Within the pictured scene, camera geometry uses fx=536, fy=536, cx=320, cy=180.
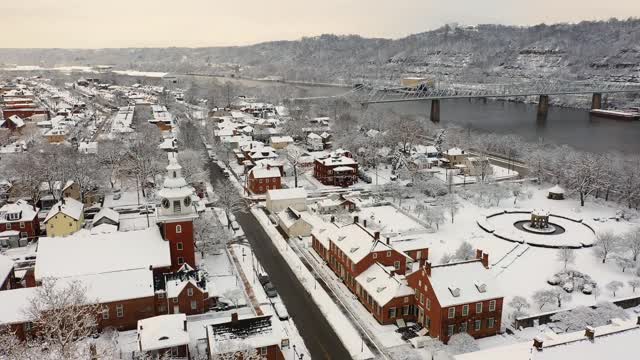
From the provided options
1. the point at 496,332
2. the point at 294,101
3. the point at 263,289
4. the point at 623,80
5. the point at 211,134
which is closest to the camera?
the point at 496,332

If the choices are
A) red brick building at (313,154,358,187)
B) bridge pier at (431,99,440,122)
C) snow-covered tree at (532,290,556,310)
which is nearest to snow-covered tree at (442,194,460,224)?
red brick building at (313,154,358,187)

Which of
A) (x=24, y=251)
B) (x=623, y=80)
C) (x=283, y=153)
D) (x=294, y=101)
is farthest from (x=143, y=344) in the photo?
(x=623, y=80)

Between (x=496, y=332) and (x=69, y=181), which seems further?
(x=69, y=181)

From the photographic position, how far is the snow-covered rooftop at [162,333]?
3216 cm

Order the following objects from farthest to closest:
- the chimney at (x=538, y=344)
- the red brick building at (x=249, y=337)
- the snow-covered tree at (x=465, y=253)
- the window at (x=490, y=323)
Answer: the snow-covered tree at (x=465, y=253)
the window at (x=490, y=323)
the red brick building at (x=249, y=337)
the chimney at (x=538, y=344)

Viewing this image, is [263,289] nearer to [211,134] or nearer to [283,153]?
[283,153]

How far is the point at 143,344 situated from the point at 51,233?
1133 inches

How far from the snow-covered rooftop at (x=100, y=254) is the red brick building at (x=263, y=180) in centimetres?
2976

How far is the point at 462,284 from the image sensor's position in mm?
36969

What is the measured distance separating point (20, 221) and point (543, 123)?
132 meters

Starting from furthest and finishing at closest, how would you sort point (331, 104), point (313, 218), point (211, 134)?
point (331, 104)
point (211, 134)
point (313, 218)

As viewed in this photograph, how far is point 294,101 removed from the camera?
158500 mm

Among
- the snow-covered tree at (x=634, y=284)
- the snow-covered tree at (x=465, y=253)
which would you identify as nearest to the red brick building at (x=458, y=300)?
the snow-covered tree at (x=465, y=253)

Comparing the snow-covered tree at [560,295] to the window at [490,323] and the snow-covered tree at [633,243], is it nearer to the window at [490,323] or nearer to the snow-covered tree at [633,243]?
the window at [490,323]
